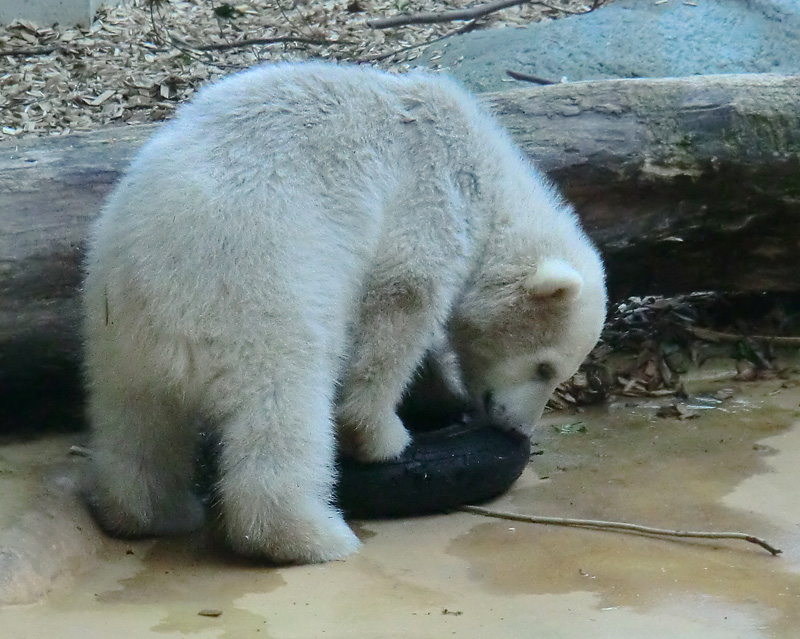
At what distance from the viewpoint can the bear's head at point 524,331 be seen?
400 centimetres

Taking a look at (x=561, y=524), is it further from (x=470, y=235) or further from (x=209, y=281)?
(x=209, y=281)

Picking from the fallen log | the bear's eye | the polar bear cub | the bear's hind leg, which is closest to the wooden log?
the fallen log

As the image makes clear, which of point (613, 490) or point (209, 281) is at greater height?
point (209, 281)

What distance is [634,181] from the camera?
488 centimetres

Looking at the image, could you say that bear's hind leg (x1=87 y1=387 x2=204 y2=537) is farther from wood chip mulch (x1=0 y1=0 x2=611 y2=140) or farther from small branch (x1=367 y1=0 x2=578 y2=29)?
small branch (x1=367 y1=0 x2=578 y2=29)

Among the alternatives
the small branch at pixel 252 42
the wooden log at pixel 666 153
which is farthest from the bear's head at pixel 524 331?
the small branch at pixel 252 42

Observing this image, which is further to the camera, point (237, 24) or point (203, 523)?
point (237, 24)

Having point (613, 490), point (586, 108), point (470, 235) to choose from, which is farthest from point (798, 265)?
point (470, 235)

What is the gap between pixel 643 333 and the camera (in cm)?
586

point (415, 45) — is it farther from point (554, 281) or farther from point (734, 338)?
point (554, 281)

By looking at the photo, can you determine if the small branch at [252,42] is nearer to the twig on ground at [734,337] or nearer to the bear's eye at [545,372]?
the twig on ground at [734,337]

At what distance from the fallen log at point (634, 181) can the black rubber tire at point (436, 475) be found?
132cm

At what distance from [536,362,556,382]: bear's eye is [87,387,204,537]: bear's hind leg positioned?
1.43 metres

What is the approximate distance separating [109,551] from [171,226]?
1203 millimetres
